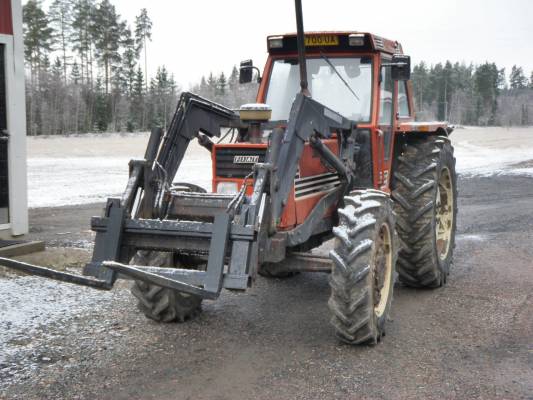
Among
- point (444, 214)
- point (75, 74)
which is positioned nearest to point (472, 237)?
point (444, 214)

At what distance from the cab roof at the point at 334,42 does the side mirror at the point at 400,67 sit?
26 centimetres

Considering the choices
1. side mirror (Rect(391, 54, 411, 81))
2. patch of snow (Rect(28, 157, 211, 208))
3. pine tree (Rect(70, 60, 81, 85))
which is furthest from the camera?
pine tree (Rect(70, 60, 81, 85))

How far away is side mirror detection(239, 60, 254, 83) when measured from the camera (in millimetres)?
7121

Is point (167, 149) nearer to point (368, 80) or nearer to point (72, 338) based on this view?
point (72, 338)

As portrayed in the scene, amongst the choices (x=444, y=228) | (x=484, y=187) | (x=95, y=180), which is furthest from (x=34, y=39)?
(x=444, y=228)

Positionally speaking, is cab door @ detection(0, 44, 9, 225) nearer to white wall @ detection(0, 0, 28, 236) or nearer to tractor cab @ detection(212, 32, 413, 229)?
white wall @ detection(0, 0, 28, 236)

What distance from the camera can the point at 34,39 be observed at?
60.5m

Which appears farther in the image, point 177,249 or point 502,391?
point 177,249

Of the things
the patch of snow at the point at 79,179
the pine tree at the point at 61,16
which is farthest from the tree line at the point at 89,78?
the patch of snow at the point at 79,179

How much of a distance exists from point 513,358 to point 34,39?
6227 cm

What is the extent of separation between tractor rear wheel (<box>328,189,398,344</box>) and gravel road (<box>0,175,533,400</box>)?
0.74 ft

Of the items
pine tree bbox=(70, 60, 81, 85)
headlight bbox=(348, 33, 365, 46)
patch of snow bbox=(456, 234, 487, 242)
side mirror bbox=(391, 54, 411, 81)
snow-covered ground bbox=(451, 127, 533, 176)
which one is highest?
pine tree bbox=(70, 60, 81, 85)

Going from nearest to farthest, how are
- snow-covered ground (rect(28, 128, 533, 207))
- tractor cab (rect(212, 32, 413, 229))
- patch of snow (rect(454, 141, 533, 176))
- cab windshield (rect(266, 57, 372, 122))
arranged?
tractor cab (rect(212, 32, 413, 229))
cab windshield (rect(266, 57, 372, 122))
snow-covered ground (rect(28, 128, 533, 207))
patch of snow (rect(454, 141, 533, 176))

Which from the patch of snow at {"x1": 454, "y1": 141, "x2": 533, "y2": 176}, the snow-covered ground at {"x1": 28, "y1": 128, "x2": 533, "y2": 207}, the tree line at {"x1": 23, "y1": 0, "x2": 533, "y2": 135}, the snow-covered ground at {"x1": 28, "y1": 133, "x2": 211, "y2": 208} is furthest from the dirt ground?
the tree line at {"x1": 23, "y1": 0, "x2": 533, "y2": 135}
